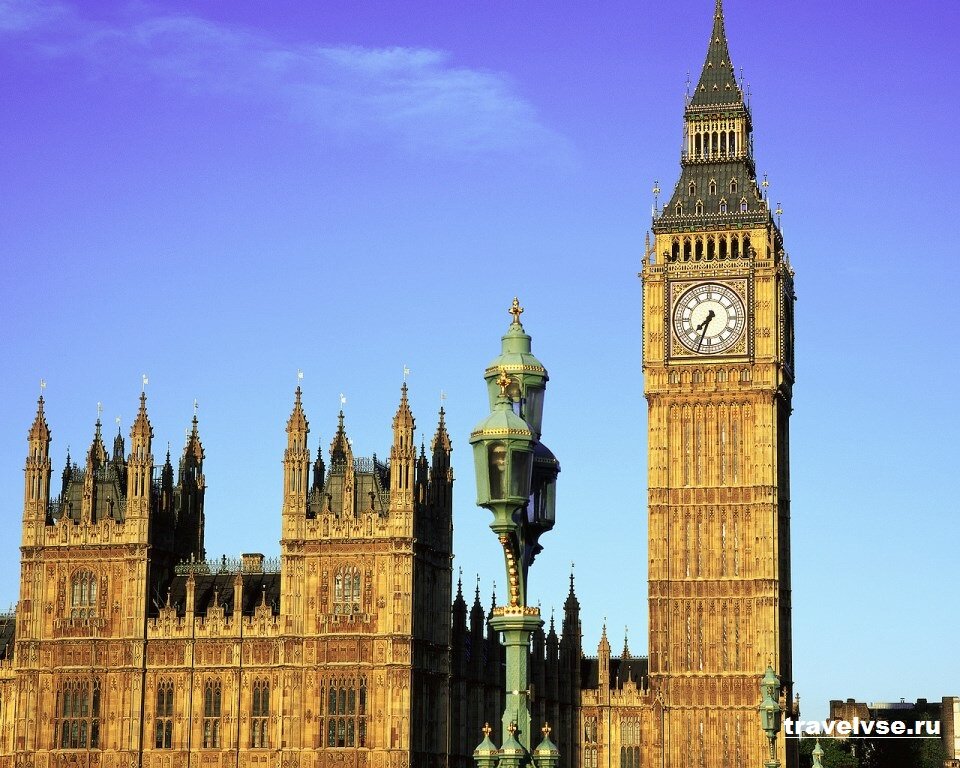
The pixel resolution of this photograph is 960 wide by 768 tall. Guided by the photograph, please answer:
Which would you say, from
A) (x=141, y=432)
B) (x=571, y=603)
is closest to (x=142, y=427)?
(x=141, y=432)

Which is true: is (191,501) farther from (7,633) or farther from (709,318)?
(709,318)

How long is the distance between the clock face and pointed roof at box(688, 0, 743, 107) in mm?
11891

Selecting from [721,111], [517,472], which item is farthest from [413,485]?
[517,472]

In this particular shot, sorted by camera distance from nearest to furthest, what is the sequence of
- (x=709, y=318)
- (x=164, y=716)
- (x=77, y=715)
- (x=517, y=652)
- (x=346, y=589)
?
(x=517, y=652)
(x=346, y=589)
(x=164, y=716)
(x=77, y=715)
(x=709, y=318)

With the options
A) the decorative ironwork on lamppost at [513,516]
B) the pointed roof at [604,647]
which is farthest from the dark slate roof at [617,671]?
the decorative ironwork on lamppost at [513,516]

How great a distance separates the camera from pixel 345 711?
3423 inches

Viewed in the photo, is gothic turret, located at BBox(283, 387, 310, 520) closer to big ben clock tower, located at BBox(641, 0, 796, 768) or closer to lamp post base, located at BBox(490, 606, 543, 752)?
big ben clock tower, located at BBox(641, 0, 796, 768)

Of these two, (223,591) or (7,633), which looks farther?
(7,633)

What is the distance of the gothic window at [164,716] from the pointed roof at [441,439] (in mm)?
15316

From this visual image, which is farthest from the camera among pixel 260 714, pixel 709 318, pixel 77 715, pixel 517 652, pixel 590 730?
pixel 590 730

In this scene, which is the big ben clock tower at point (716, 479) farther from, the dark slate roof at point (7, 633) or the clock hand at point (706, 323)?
the dark slate roof at point (7, 633)

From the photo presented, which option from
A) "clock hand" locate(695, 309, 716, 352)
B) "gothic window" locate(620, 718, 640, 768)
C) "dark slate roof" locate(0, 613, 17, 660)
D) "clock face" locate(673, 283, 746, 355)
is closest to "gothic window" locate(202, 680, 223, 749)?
"dark slate roof" locate(0, 613, 17, 660)

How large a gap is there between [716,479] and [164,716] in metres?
33.2

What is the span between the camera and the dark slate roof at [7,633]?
94.5 m
